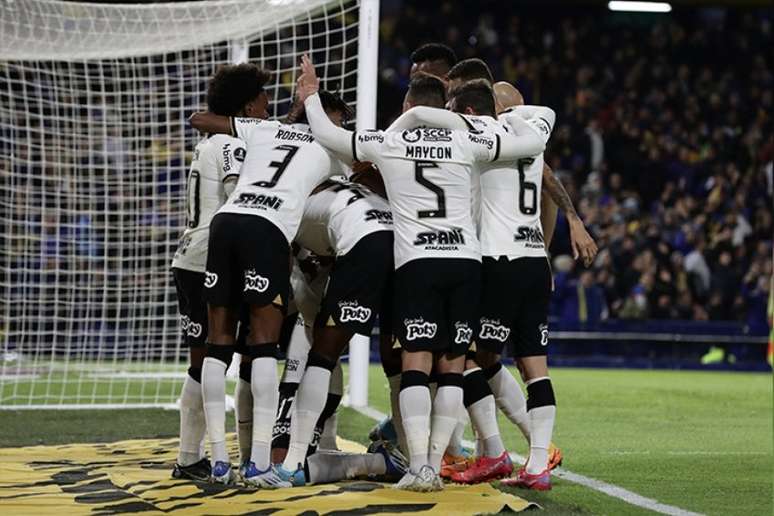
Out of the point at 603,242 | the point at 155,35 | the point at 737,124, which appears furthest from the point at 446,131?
the point at 737,124

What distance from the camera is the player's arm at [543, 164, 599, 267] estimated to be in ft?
24.2

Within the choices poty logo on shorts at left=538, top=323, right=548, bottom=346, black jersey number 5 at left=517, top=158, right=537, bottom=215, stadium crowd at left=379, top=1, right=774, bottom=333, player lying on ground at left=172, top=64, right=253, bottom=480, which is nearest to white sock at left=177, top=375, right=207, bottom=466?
player lying on ground at left=172, top=64, right=253, bottom=480

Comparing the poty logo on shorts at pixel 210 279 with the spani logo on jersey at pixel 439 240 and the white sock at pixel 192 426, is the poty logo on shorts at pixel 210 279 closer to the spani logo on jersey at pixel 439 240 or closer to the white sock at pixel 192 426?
the white sock at pixel 192 426

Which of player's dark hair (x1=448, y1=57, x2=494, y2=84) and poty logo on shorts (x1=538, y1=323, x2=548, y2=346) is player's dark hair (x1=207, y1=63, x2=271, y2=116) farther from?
poty logo on shorts (x1=538, y1=323, x2=548, y2=346)

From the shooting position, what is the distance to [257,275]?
6652mm

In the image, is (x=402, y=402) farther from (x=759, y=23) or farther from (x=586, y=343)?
(x=759, y=23)

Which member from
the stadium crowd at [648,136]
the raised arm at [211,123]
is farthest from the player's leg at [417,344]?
the stadium crowd at [648,136]

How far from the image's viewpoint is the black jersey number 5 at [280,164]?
22.4ft

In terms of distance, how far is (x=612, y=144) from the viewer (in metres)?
25.7

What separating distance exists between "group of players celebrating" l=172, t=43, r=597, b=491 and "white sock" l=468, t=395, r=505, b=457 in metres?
0.01

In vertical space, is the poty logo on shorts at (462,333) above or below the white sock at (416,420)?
above

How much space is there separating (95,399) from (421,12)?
15.9 meters

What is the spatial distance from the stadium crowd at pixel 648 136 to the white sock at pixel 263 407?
13.9 m

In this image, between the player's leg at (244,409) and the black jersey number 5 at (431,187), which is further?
the player's leg at (244,409)
